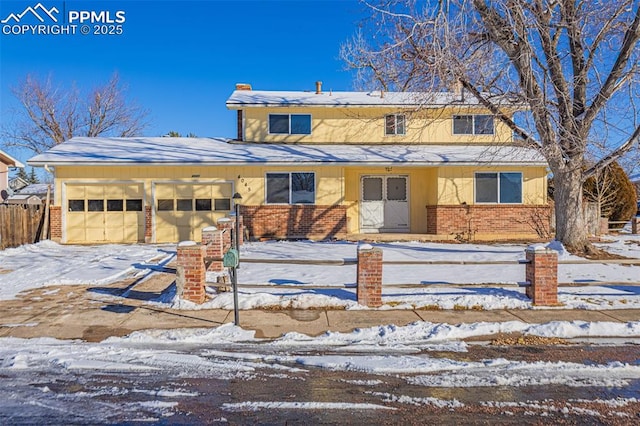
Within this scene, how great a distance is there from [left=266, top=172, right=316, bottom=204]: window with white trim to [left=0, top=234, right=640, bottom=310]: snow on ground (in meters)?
1.84

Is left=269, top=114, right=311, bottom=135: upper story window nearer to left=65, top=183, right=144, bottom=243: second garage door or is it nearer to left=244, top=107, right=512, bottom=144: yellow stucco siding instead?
left=244, top=107, right=512, bottom=144: yellow stucco siding

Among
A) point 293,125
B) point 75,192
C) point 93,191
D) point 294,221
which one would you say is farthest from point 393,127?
point 75,192

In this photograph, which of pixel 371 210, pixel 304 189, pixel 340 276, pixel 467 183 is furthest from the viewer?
pixel 371 210

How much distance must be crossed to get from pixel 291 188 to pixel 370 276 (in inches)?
377

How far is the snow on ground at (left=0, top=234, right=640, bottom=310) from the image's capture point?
7.52 m

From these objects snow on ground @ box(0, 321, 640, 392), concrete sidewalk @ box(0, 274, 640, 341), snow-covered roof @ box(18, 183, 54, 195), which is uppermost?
snow-covered roof @ box(18, 183, 54, 195)

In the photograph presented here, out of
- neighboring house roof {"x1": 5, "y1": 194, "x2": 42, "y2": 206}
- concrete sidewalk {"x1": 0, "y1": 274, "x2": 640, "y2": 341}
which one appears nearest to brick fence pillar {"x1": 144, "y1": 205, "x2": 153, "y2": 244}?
concrete sidewalk {"x1": 0, "y1": 274, "x2": 640, "y2": 341}

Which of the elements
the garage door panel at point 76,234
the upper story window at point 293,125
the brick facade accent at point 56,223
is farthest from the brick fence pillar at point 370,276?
the brick facade accent at point 56,223

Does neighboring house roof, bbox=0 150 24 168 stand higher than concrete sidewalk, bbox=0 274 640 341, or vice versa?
neighboring house roof, bbox=0 150 24 168

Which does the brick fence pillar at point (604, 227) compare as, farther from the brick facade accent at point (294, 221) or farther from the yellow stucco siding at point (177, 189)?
the brick facade accent at point (294, 221)

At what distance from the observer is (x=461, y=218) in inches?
659

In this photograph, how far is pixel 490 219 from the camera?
16.8 meters

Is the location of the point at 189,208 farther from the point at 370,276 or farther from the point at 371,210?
the point at 370,276

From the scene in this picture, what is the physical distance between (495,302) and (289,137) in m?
13.0
